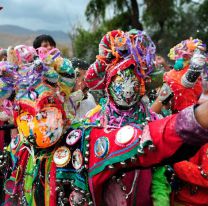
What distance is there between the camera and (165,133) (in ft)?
5.07

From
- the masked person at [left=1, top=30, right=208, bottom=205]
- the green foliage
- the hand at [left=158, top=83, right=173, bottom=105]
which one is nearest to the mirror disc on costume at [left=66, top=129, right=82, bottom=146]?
the masked person at [left=1, top=30, right=208, bottom=205]

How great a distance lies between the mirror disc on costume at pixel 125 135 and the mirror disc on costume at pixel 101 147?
64 mm

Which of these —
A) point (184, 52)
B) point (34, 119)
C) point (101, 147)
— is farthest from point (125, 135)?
point (184, 52)

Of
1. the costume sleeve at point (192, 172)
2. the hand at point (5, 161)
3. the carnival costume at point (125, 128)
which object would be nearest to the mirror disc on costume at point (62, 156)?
the carnival costume at point (125, 128)

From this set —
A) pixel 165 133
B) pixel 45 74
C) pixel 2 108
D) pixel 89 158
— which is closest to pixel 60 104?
pixel 45 74

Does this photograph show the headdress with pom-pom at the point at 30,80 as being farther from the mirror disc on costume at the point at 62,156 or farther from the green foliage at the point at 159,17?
the green foliage at the point at 159,17

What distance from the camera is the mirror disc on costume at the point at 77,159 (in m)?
1.94

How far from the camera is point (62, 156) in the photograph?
2.01 m

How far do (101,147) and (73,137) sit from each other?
21 cm

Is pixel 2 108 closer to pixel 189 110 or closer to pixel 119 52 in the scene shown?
pixel 119 52

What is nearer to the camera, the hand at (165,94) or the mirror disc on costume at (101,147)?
the mirror disc on costume at (101,147)

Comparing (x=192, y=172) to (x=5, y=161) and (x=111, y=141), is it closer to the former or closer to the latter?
(x=111, y=141)

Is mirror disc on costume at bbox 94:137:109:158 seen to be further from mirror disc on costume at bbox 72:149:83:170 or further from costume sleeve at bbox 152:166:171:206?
costume sleeve at bbox 152:166:171:206

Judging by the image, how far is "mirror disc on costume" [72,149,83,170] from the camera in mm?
1938
